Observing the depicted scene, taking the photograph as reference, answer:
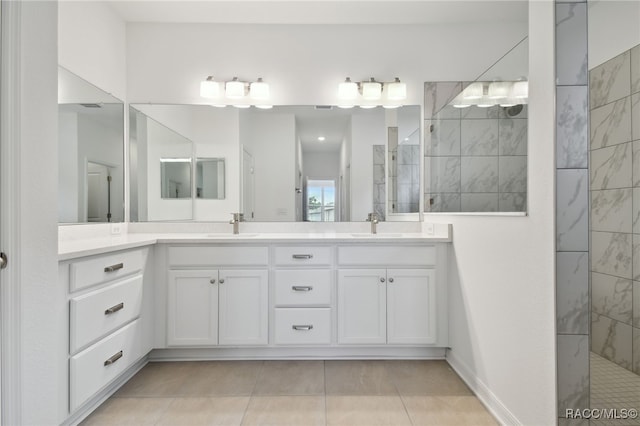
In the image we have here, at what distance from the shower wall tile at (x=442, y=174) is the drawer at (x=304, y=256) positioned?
0.97 meters

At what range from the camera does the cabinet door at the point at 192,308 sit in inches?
88.0

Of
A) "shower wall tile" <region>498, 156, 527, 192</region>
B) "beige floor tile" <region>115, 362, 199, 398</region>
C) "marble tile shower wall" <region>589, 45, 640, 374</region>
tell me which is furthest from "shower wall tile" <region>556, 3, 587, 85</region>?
"beige floor tile" <region>115, 362, 199, 398</region>

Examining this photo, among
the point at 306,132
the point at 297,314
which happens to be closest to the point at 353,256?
the point at 297,314

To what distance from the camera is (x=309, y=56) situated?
278cm

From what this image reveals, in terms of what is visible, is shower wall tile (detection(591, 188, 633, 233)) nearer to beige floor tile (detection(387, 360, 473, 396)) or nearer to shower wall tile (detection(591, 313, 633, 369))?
shower wall tile (detection(591, 313, 633, 369))

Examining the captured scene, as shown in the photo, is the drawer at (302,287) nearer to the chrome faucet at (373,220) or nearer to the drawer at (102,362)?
the chrome faucet at (373,220)

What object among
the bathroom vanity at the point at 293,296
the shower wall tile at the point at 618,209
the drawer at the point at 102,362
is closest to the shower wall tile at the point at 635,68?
the shower wall tile at the point at 618,209

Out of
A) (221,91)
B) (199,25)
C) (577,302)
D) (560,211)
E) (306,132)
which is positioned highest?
(199,25)

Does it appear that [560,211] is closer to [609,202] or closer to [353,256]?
[609,202]

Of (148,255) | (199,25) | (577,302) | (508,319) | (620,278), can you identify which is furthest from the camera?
(199,25)

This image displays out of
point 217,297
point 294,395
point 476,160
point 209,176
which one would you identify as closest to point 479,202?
point 476,160

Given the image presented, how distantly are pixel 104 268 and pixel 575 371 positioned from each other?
2120 mm

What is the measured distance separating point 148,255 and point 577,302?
2.25 m

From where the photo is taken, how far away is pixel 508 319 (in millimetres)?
1595
